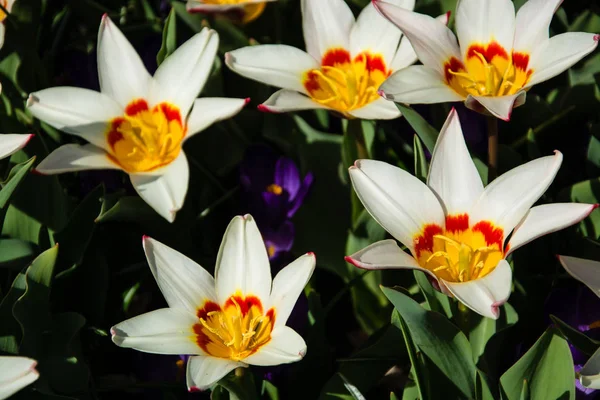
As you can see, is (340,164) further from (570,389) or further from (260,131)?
(570,389)

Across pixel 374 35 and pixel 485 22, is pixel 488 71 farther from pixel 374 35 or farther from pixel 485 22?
pixel 374 35

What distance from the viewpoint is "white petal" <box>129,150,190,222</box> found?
1.04m

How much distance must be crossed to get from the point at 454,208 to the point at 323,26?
395mm

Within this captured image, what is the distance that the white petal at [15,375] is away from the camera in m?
0.89

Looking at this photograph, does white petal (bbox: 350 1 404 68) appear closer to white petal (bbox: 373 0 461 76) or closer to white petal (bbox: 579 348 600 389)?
white petal (bbox: 373 0 461 76)

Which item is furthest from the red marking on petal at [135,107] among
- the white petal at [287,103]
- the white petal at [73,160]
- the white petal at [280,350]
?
the white petal at [280,350]

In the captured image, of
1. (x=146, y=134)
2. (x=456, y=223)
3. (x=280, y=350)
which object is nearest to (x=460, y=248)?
(x=456, y=223)

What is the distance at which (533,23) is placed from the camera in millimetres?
1143

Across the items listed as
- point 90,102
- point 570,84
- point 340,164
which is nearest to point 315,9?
point 340,164

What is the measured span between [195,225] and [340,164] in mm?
262

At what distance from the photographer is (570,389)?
0.95 metres

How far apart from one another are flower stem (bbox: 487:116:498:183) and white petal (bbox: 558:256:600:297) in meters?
0.23

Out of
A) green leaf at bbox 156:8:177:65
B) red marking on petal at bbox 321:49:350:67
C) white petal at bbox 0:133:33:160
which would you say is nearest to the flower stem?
red marking on petal at bbox 321:49:350:67

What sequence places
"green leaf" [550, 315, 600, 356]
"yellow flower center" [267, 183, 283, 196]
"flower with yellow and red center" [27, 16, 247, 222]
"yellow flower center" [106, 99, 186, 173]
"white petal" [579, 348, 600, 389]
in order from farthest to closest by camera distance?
"yellow flower center" [267, 183, 283, 196], "yellow flower center" [106, 99, 186, 173], "flower with yellow and red center" [27, 16, 247, 222], "green leaf" [550, 315, 600, 356], "white petal" [579, 348, 600, 389]
